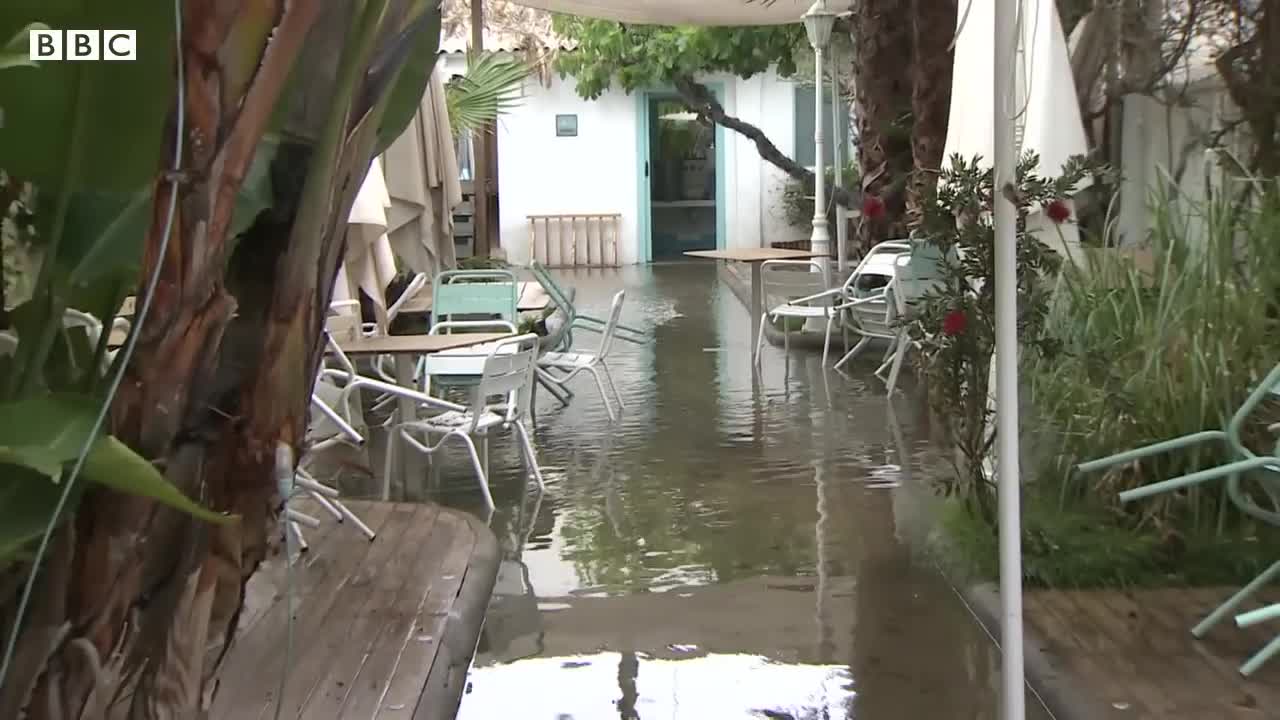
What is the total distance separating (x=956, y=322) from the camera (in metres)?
3.90

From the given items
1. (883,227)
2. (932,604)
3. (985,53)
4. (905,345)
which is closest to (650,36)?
(883,227)

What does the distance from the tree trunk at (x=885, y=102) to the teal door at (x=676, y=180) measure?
8511 mm

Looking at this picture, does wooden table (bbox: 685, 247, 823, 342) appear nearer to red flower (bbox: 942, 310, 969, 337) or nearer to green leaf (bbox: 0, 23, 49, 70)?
red flower (bbox: 942, 310, 969, 337)

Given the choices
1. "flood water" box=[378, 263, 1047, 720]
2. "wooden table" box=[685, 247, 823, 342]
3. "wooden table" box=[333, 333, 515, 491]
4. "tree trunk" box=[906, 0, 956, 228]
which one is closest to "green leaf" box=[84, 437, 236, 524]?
"flood water" box=[378, 263, 1047, 720]

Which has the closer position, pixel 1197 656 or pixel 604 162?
pixel 1197 656

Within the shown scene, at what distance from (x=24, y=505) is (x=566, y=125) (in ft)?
53.7

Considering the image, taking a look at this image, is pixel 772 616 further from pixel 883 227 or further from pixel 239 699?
pixel 883 227

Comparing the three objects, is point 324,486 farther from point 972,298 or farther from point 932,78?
point 932,78

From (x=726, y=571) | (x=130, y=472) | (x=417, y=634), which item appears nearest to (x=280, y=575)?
(x=417, y=634)

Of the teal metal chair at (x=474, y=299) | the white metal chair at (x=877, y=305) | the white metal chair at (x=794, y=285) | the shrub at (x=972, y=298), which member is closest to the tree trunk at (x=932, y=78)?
the white metal chair at (x=877, y=305)

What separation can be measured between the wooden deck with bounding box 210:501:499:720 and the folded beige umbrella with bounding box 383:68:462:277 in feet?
6.85

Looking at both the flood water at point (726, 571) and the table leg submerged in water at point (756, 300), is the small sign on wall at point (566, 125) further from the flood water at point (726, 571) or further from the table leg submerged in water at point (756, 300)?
the flood water at point (726, 571)

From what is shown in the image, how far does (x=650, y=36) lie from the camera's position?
15117mm

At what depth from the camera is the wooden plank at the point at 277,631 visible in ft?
10.2
